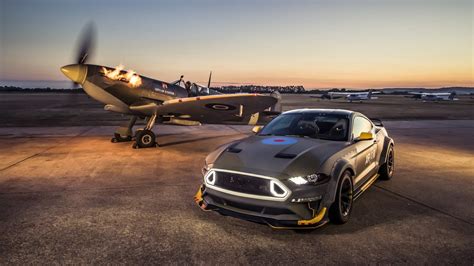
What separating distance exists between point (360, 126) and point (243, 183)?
2755mm

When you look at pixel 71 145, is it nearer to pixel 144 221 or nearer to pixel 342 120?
pixel 144 221

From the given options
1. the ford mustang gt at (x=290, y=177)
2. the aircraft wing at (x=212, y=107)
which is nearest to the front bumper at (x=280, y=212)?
the ford mustang gt at (x=290, y=177)

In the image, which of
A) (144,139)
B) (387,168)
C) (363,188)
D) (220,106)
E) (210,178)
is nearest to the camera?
(210,178)

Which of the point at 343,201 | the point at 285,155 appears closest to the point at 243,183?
the point at 285,155

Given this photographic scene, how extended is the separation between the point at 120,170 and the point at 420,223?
6098 mm

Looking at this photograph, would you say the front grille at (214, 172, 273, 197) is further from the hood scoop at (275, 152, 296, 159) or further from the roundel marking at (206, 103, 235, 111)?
the roundel marking at (206, 103, 235, 111)

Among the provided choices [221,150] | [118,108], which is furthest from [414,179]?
[118,108]

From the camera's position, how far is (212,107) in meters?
10.4

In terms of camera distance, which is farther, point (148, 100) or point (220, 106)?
point (148, 100)

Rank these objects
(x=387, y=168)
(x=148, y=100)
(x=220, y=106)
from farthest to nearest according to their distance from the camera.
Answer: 1. (x=148, y=100)
2. (x=220, y=106)
3. (x=387, y=168)

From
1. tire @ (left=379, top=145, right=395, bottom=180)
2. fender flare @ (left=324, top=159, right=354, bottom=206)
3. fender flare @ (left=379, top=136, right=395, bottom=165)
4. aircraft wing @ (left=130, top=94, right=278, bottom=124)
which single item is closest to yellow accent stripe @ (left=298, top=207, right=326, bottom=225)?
fender flare @ (left=324, top=159, right=354, bottom=206)

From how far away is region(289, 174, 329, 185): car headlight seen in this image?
3.73m

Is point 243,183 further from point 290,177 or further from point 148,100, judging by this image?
point 148,100

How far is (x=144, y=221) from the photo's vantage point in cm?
445
